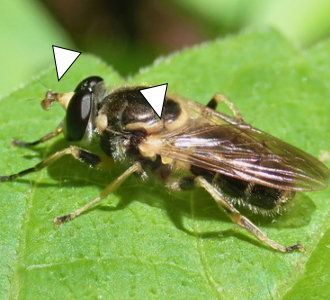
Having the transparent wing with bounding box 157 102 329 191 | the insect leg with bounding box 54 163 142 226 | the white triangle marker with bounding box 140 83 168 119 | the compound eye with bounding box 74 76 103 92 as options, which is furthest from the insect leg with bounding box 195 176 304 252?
the compound eye with bounding box 74 76 103 92

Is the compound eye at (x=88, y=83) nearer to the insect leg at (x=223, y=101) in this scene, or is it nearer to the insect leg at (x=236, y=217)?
the insect leg at (x=223, y=101)

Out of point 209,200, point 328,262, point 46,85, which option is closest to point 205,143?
point 209,200

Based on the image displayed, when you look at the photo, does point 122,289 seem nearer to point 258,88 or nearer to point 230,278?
point 230,278

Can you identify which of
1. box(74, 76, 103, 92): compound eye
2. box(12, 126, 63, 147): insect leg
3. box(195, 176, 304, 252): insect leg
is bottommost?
box(12, 126, 63, 147): insect leg

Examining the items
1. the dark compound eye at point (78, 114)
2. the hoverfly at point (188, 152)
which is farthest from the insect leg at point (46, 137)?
the dark compound eye at point (78, 114)

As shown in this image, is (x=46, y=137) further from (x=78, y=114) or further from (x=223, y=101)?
(x=223, y=101)

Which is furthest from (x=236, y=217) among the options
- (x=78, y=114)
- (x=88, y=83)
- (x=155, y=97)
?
(x=88, y=83)

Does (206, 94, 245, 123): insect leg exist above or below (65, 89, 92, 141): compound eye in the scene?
above

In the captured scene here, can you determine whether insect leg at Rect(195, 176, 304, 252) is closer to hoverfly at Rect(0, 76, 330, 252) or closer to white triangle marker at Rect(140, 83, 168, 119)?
hoverfly at Rect(0, 76, 330, 252)
